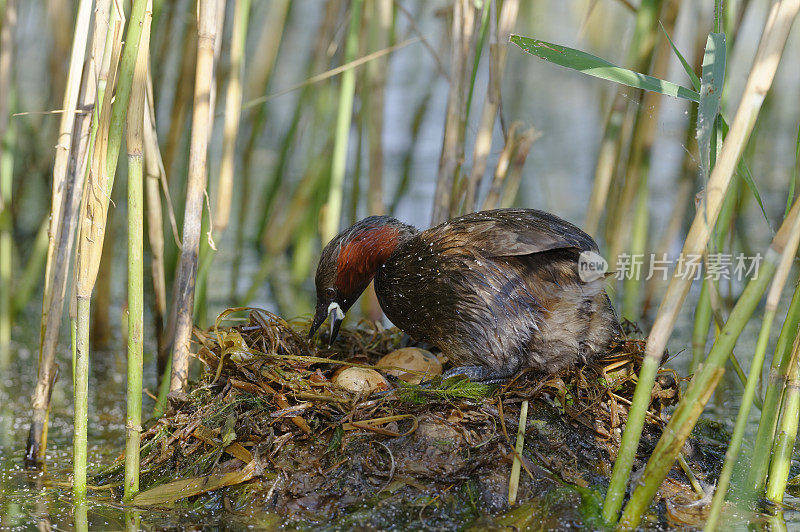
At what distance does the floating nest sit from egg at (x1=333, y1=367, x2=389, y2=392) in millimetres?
45

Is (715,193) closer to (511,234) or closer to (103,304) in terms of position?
(511,234)

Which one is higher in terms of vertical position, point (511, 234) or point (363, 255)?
point (511, 234)

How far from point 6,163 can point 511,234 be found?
7.94ft

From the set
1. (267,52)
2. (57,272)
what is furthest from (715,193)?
(267,52)

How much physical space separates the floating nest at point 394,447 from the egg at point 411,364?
3.5 inches

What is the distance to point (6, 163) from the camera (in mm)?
3816

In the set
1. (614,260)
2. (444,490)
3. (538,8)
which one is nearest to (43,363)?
(444,490)

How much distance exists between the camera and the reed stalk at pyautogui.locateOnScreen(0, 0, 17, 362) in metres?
3.50

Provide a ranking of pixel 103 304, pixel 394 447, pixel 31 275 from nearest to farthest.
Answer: pixel 394 447 < pixel 31 275 < pixel 103 304

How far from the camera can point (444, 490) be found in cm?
245

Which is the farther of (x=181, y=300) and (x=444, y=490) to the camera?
(x=181, y=300)

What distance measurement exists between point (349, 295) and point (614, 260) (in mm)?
A: 1875

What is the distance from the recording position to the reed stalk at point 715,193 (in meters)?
2.01

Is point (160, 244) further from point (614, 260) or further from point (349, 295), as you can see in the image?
point (614, 260)
